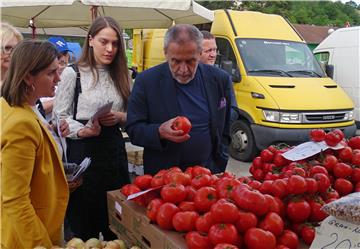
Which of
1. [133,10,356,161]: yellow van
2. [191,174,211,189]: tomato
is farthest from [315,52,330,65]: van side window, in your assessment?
[191,174,211,189]: tomato

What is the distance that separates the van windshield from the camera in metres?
7.09

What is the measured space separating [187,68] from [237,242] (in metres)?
1.16

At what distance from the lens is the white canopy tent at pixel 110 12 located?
5.52 meters

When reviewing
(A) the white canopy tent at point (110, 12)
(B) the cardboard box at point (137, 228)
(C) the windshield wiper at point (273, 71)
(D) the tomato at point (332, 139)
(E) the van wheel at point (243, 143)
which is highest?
(A) the white canopy tent at point (110, 12)

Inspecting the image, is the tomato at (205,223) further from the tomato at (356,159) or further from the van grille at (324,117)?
the van grille at (324,117)

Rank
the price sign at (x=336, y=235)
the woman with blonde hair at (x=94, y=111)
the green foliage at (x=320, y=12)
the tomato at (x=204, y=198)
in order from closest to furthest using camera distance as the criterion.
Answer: the price sign at (x=336, y=235) < the tomato at (x=204, y=198) < the woman with blonde hair at (x=94, y=111) < the green foliage at (x=320, y=12)

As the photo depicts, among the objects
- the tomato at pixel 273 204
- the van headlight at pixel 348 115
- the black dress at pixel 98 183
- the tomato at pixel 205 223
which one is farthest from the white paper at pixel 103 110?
the van headlight at pixel 348 115

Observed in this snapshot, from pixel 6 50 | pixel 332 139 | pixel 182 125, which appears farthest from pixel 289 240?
pixel 6 50

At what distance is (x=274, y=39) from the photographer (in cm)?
754

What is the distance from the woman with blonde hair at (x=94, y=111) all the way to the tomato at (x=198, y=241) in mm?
1210

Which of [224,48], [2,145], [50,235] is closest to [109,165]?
[50,235]

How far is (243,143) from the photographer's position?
23.1 ft

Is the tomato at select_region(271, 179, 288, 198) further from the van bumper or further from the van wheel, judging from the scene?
the van wheel

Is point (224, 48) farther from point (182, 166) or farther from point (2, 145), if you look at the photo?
point (2, 145)
